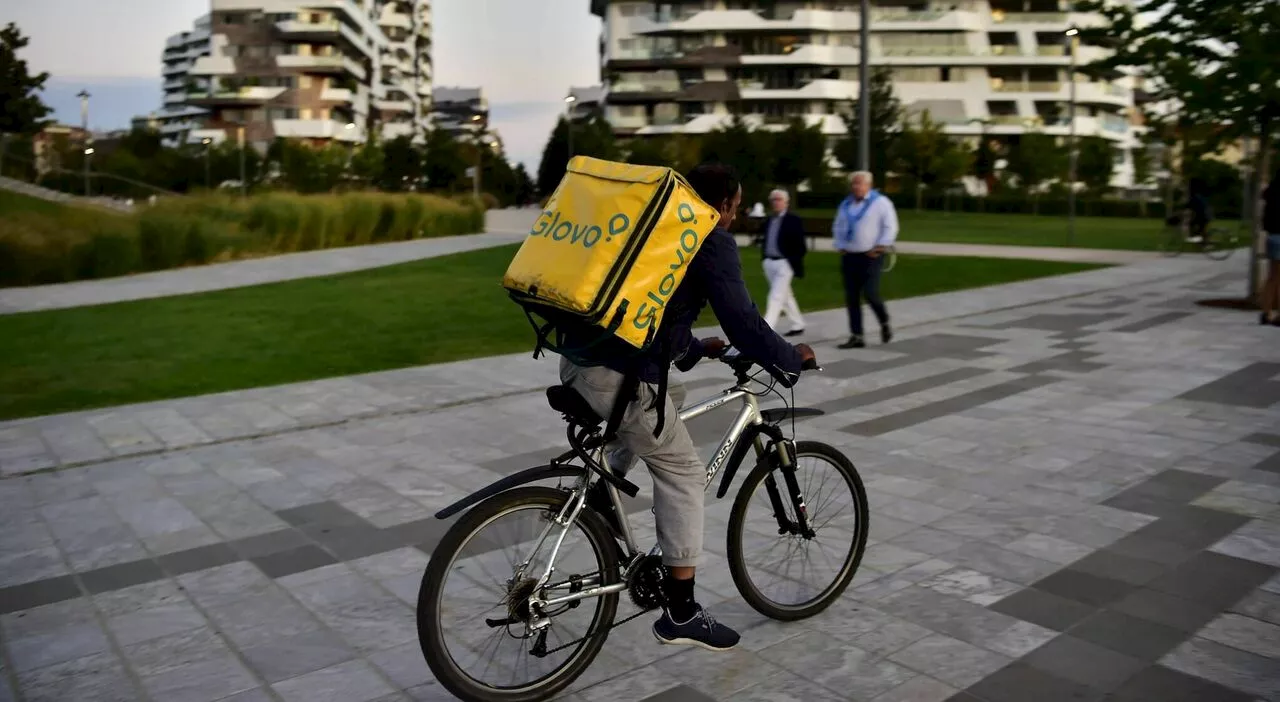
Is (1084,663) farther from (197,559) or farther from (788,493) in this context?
(197,559)

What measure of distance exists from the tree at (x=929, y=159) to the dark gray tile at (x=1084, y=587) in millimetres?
56586

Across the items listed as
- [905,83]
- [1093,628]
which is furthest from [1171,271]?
[905,83]

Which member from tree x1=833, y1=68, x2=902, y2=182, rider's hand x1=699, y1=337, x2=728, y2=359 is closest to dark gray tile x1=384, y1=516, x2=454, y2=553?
rider's hand x1=699, y1=337, x2=728, y2=359

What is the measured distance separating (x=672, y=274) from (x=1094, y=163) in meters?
64.3

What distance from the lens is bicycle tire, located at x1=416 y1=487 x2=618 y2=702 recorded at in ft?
11.2

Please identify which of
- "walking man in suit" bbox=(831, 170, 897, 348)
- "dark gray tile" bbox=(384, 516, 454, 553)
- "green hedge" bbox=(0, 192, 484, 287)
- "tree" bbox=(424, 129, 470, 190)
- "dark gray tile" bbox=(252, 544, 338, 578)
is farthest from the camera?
"tree" bbox=(424, 129, 470, 190)

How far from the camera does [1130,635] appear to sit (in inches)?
172

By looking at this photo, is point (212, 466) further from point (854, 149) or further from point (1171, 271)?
point (854, 149)

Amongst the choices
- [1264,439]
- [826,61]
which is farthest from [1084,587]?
[826,61]

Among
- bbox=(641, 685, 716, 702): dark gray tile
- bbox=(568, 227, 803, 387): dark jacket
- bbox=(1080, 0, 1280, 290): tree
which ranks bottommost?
bbox=(641, 685, 716, 702): dark gray tile

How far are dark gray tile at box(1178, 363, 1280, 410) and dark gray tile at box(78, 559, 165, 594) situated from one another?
25.7 ft

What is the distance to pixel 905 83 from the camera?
8088 centimetres

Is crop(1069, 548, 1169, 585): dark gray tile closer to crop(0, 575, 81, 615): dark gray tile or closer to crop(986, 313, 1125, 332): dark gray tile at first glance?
crop(0, 575, 81, 615): dark gray tile

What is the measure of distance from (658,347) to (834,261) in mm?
20801
